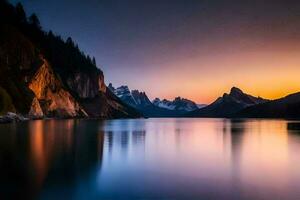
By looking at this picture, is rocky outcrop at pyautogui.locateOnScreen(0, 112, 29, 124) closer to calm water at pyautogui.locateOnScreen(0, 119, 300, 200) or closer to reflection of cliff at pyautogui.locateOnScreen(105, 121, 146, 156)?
reflection of cliff at pyautogui.locateOnScreen(105, 121, 146, 156)

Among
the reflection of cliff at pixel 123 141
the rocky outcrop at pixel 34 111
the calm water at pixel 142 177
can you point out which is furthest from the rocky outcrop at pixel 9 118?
the calm water at pixel 142 177

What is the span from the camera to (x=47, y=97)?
590ft

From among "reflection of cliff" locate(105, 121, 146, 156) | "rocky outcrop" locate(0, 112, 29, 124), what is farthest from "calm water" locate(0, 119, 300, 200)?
"rocky outcrop" locate(0, 112, 29, 124)

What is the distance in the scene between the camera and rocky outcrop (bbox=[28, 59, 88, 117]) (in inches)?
6693

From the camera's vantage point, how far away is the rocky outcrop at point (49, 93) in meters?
170

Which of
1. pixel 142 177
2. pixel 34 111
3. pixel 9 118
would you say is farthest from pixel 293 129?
pixel 34 111

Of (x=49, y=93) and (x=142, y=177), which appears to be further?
(x=49, y=93)

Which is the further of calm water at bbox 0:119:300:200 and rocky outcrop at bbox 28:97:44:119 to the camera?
rocky outcrop at bbox 28:97:44:119

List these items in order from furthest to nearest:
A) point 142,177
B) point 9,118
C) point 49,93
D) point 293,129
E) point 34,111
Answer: point 49,93, point 34,111, point 9,118, point 293,129, point 142,177

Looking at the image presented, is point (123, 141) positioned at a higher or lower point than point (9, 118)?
lower

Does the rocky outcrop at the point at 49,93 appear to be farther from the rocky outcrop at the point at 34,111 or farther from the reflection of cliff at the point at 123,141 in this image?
the reflection of cliff at the point at 123,141

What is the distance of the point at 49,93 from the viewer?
182250 mm

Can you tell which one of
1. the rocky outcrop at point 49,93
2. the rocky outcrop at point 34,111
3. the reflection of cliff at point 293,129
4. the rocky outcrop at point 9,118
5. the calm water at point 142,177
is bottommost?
the calm water at point 142,177

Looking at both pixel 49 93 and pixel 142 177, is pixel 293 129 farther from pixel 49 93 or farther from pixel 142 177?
pixel 49 93
